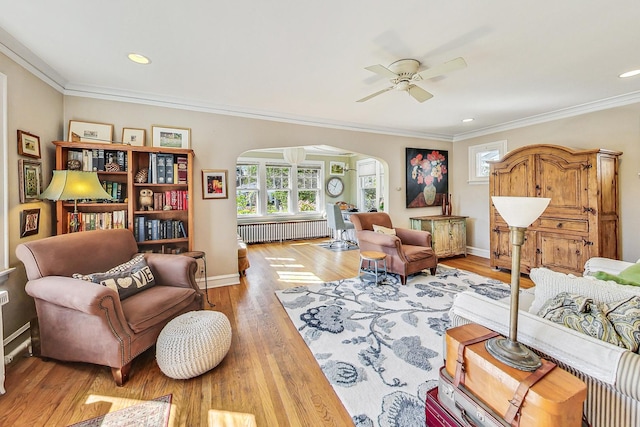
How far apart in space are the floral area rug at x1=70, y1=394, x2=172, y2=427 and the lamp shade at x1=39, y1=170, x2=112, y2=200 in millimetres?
1720

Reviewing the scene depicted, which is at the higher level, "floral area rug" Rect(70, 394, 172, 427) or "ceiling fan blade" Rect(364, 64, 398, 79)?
"ceiling fan blade" Rect(364, 64, 398, 79)

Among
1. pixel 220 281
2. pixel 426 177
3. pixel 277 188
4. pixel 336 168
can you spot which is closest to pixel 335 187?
pixel 336 168

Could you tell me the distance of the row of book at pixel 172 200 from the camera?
318cm

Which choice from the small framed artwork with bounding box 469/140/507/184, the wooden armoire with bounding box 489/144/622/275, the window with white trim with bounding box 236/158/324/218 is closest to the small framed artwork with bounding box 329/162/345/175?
the window with white trim with bounding box 236/158/324/218

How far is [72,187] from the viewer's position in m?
2.30

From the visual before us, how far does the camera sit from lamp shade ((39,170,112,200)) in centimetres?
227

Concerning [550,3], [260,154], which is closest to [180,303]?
[550,3]

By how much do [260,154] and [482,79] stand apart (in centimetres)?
528

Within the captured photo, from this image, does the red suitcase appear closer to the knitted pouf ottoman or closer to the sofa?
the sofa

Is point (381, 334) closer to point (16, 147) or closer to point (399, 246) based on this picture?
point (399, 246)

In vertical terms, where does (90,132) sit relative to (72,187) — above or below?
above

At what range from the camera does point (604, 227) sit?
10.9 feet

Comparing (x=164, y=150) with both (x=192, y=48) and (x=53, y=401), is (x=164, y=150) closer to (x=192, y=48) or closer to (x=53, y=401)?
(x=192, y=48)

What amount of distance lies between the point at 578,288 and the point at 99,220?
3965 millimetres
